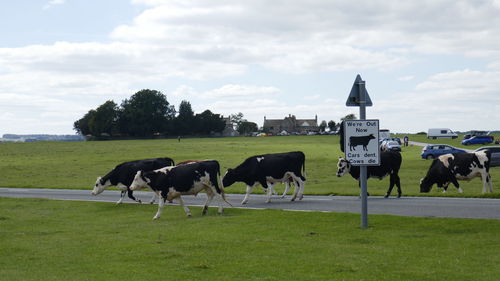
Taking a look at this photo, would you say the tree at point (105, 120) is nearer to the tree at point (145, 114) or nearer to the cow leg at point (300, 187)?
the tree at point (145, 114)

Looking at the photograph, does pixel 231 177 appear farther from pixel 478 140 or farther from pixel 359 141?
pixel 478 140

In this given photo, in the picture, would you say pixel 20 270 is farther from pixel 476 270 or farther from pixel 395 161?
pixel 395 161

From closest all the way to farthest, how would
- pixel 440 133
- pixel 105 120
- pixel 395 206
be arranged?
1. pixel 395 206
2. pixel 440 133
3. pixel 105 120

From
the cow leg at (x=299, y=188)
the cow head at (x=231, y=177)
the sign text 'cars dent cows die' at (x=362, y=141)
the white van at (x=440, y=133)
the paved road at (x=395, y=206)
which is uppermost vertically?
the sign text 'cars dent cows die' at (x=362, y=141)

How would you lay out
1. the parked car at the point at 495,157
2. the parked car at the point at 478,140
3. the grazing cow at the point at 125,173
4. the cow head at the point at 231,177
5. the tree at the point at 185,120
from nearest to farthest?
the cow head at the point at 231,177, the grazing cow at the point at 125,173, the parked car at the point at 495,157, the parked car at the point at 478,140, the tree at the point at 185,120

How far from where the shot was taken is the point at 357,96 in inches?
637

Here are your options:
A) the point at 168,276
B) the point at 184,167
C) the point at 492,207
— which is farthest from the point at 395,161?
the point at 168,276

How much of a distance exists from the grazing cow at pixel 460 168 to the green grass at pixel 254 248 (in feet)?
38.1

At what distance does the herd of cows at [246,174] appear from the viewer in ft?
69.8

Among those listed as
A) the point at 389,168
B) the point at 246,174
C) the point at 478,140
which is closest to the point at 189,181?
the point at 246,174

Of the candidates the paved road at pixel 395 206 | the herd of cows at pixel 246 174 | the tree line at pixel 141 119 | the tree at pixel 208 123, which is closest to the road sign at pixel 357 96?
the paved road at pixel 395 206

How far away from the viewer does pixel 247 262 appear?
12086 mm

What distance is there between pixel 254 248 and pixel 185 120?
171 m

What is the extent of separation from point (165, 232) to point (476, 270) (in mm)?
8630
